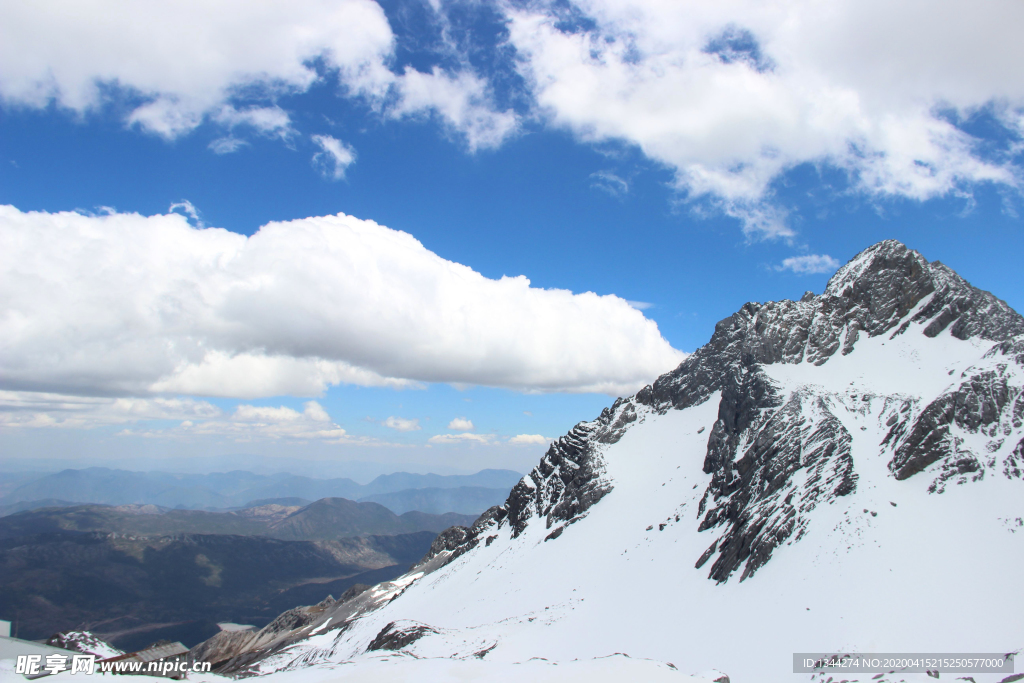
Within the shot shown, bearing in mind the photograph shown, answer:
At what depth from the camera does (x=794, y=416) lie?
221 ft

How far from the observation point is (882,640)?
33.3m

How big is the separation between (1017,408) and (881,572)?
1176 inches

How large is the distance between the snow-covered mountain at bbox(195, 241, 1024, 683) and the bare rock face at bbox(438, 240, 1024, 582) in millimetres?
329

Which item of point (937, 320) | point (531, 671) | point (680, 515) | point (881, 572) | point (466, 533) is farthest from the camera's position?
point (466, 533)

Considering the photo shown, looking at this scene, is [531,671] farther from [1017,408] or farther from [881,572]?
[1017,408]

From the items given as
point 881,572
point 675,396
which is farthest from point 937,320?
point 881,572

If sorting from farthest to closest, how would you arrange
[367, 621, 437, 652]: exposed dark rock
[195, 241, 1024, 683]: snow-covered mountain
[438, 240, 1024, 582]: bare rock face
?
[367, 621, 437, 652]: exposed dark rock → [438, 240, 1024, 582]: bare rock face → [195, 241, 1024, 683]: snow-covered mountain

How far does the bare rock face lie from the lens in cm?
5122

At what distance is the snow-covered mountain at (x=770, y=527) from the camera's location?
36094mm

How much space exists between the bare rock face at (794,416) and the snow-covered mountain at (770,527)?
33 cm

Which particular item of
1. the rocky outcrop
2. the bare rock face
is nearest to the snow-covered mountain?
the rocky outcrop

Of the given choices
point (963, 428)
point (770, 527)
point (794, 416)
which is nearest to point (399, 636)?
point (770, 527)

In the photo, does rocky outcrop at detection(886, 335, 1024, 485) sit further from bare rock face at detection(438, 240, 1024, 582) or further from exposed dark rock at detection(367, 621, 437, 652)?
exposed dark rock at detection(367, 621, 437, 652)

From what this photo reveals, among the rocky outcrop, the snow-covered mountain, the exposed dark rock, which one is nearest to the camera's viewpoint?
the snow-covered mountain
